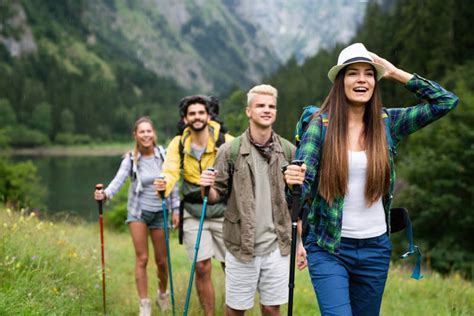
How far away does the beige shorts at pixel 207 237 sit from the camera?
558 cm

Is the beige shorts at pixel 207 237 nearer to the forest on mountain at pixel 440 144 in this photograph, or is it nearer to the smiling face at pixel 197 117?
the smiling face at pixel 197 117

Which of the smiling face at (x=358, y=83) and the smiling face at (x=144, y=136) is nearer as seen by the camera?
the smiling face at (x=358, y=83)

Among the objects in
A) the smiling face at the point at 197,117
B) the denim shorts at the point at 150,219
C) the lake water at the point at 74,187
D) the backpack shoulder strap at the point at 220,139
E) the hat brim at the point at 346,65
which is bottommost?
the lake water at the point at 74,187

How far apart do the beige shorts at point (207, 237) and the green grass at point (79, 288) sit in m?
0.65

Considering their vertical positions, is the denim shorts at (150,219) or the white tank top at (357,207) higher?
the white tank top at (357,207)

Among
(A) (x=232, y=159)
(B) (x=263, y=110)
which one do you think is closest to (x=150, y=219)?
(A) (x=232, y=159)

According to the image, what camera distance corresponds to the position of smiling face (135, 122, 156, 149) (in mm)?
6473

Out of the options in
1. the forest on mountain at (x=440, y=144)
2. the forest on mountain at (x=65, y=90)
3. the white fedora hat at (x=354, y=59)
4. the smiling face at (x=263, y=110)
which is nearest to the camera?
the white fedora hat at (x=354, y=59)

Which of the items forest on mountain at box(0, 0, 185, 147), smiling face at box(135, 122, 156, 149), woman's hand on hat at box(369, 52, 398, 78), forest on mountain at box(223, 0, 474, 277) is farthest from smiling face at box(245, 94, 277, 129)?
forest on mountain at box(0, 0, 185, 147)

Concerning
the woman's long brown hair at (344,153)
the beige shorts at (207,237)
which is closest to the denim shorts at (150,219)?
the beige shorts at (207,237)

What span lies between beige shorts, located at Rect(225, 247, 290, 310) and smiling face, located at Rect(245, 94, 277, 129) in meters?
1.08

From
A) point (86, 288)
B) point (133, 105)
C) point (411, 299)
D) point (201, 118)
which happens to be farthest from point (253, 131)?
point (133, 105)

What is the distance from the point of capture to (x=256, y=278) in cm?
464

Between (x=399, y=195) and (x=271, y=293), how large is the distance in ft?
58.6
